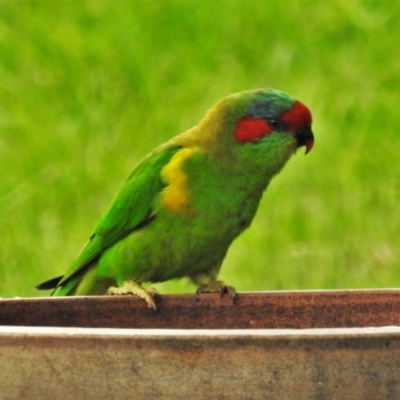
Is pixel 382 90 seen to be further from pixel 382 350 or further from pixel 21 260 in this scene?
pixel 382 350

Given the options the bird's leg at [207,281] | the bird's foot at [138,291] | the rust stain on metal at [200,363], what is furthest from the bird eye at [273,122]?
the rust stain on metal at [200,363]

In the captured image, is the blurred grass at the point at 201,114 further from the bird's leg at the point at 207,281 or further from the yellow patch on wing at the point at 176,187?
the yellow patch on wing at the point at 176,187

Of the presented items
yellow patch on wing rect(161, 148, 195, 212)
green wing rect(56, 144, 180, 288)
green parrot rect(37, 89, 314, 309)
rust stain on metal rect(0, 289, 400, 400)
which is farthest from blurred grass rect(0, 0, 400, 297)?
rust stain on metal rect(0, 289, 400, 400)

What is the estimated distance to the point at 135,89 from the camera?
5.66m

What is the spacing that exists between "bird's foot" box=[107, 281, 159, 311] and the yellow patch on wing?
0.27 m

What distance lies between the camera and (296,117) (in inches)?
→ 124

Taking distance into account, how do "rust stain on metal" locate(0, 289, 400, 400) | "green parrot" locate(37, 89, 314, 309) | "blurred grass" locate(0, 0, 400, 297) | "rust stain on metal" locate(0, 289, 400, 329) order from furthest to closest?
"blurred grass" locate(0, 0, 400, 297), "green parrot" locate(37, 89, 314, 309), "rust stain on metal" locate(0, 289, 400, 329), "rust stain on metal" locate(0, 289, 400, 400)

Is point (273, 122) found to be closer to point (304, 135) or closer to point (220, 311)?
point (304, 135)

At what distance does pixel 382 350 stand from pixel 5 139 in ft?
14.0

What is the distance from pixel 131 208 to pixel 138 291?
0.60 metres

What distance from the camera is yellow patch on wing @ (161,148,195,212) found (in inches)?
122

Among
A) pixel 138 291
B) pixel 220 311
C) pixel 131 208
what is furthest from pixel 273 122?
pixel 220 311

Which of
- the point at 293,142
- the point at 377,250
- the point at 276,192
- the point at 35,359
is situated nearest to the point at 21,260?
the point at 276,192

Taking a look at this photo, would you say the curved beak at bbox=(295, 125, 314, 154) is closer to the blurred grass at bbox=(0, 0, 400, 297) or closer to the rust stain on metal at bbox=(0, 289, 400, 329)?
the rust stain on metal at bbox=(0, 289, 400, 329)
